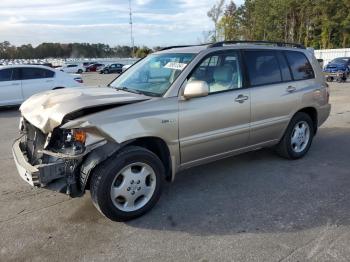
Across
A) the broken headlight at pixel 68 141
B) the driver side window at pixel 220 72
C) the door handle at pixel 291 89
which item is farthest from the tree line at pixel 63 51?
the broken headlight at pixel 68 141

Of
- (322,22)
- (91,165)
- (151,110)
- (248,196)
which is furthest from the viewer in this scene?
(322,22)

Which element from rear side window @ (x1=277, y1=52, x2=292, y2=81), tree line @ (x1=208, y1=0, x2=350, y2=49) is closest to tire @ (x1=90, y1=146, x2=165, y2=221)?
rear side window @ (x1=277, y1=52, x2=292, y2=81)

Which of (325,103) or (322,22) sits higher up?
(322,22)

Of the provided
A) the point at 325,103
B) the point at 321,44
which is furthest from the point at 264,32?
the point at 325,103

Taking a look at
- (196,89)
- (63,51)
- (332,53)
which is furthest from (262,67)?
(63,51)

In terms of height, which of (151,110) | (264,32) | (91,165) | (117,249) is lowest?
(117,249)

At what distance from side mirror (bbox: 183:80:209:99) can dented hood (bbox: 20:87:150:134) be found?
465mm

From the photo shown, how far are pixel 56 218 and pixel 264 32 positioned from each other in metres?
65.6

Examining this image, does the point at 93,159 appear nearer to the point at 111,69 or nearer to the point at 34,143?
the point at 34,143

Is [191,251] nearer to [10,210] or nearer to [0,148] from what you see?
[10,210]

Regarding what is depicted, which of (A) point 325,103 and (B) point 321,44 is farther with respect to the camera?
(B) point 321,44

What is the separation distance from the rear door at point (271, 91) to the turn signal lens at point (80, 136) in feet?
7.80

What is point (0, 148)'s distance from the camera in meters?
7.28

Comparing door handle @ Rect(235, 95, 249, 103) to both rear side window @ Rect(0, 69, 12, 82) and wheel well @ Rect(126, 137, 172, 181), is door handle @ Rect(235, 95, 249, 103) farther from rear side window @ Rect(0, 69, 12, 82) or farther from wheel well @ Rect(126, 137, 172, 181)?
rear side window @ Rect(0, 69, 12, 82)
